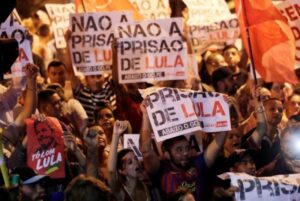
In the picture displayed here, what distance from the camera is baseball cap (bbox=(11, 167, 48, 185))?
8914 millimetres

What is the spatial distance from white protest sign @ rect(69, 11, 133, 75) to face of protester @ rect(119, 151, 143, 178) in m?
2.78

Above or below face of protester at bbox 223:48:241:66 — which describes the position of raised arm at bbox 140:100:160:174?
below

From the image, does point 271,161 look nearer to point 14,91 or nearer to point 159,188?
point 159,188

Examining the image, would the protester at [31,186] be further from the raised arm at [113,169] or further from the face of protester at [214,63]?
the face of protester at [214,63]

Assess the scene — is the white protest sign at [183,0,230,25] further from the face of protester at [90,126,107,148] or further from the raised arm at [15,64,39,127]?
the raised arm at [15,64,39,127]

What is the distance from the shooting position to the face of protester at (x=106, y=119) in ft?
38.5

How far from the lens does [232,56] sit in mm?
15344

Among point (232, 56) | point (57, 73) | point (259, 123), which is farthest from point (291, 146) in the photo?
point (232, 56)

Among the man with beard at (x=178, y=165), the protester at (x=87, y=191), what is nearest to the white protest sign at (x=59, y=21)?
the man with beard at (x=178, y=165)

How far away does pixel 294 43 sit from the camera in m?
13.0

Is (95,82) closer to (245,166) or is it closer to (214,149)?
(214,149)

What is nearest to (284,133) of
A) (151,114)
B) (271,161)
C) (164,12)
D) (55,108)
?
(271,161)

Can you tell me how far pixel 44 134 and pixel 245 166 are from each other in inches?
75.6

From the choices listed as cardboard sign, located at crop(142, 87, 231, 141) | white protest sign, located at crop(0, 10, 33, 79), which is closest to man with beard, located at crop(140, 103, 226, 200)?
cardboard sign, located at crop(142, 87, 231, 141)
